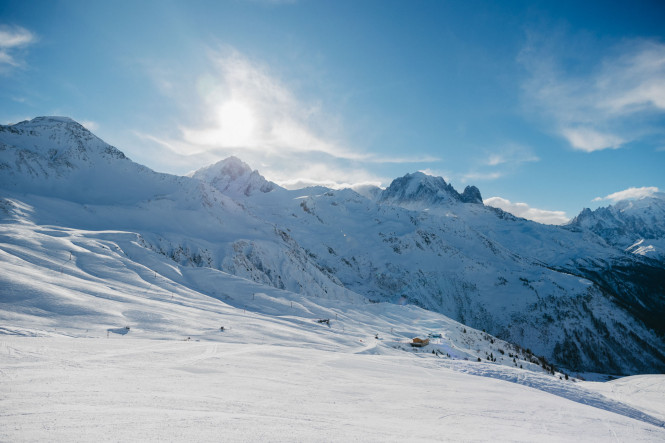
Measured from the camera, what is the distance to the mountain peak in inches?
5177

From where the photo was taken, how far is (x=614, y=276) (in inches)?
6978

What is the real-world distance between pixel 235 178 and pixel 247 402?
5485 inches

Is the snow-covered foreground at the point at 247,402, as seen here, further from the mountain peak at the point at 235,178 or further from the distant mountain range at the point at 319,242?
the mountain peak at the point at 235,178

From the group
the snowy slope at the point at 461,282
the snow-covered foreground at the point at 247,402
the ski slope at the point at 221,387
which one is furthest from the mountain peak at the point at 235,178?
the snow-covered foreground at the point at 247,402

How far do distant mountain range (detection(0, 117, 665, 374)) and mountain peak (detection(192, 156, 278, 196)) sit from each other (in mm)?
640

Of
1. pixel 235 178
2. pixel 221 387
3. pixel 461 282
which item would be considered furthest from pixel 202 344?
pixel 235 178

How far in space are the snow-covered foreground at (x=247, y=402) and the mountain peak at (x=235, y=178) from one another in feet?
400

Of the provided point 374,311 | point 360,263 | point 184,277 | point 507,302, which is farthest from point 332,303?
point 507,302

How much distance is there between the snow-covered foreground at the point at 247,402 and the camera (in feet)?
14.2

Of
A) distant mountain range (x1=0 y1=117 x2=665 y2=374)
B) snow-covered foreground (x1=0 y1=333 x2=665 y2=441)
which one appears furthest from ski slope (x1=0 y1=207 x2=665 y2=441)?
distant mountain range (x1=0 y1=117 x2=665 y2=374)

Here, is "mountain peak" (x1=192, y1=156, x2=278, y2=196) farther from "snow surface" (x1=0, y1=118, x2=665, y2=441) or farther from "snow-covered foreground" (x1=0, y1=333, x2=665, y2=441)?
"snow-covered foreground" (x1=0, y1=333, x2=665, y2=441)

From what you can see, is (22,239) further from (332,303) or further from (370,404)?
(370,404)

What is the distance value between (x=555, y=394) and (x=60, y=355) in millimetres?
14365

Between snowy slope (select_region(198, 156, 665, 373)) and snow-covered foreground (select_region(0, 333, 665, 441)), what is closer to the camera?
snow-covered foreground (select_region(0, 333, 665, 441))
